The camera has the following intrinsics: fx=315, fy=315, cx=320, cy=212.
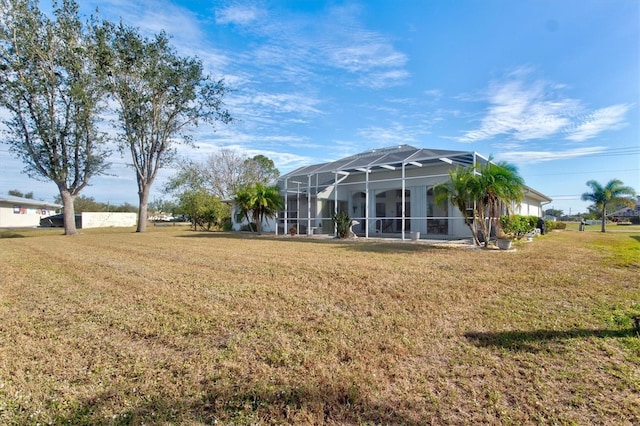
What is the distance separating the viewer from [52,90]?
1792 cm

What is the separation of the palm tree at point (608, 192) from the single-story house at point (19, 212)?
194 ft

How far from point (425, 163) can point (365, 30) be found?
253 inches

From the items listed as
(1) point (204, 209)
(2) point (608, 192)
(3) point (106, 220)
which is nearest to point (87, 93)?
(1) point (204, 209)

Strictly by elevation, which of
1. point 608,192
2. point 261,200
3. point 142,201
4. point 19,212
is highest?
point 608,192

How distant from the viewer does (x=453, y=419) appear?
203cm

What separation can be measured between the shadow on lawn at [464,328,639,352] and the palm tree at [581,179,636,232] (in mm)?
27790

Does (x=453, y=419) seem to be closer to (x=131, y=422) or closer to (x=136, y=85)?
(x=131, y=422)

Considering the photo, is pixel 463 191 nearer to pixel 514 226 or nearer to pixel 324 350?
pixel 514 226

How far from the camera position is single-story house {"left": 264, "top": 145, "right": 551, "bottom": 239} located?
1490 cm

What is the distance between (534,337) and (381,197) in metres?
15.6

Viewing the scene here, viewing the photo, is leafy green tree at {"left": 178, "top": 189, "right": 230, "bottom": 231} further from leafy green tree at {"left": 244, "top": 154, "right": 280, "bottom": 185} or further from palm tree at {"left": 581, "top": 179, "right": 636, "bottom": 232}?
palm tree at {"left": 581, "top": 179, "right": 636, "bottom": 232}

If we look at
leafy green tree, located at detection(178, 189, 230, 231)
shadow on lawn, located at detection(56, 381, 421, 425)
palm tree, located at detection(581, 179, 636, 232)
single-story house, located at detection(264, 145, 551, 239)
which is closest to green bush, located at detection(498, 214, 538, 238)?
single-story house, located at detection(264, 145, 551, 239)

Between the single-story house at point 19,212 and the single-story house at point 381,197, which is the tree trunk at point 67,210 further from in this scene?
the single-story house at point 19,212

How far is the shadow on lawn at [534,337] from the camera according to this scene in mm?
3043
